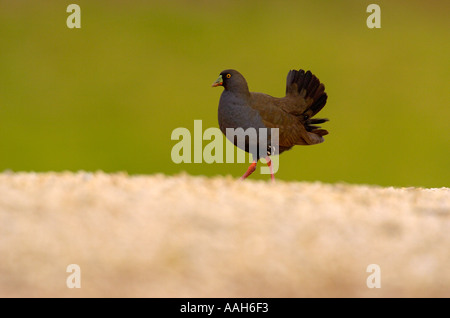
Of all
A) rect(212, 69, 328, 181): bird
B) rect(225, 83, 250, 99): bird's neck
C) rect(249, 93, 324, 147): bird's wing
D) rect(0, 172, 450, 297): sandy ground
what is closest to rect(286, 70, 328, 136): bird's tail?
rect(212, 69, 328, 181): bird

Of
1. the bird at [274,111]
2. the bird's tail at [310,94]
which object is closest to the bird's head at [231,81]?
the bird at [274,111]

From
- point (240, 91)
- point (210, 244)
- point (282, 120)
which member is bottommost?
point (210, 244)

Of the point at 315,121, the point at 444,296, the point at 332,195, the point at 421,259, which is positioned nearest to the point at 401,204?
the point at 332,195

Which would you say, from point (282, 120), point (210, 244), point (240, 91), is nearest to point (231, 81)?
point (240, 91)

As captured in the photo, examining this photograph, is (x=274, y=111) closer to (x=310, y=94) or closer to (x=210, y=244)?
(x=310, y=94)

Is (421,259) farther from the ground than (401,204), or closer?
closer

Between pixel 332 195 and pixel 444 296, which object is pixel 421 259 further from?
pixel 332 195

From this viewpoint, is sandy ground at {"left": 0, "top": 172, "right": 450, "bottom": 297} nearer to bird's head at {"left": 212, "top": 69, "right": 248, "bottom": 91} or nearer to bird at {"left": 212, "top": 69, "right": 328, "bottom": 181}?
bird at {"left": 212, "top": 69, "right": 328, "bottom": 181}
